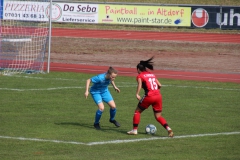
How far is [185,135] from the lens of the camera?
563 inches

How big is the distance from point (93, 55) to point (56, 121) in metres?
18.7

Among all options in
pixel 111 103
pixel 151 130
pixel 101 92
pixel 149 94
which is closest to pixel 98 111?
pixel 111 103

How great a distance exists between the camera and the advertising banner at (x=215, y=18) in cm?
4469

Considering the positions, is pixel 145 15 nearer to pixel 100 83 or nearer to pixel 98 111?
pixel 100 83

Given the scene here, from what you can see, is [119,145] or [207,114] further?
[207,114]

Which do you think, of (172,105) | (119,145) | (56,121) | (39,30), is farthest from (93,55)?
(119,145)

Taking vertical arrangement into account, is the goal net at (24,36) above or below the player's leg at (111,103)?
above

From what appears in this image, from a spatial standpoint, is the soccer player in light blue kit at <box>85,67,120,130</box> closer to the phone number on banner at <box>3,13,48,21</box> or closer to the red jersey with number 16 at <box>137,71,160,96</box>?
the red jersey with number 16 at <box>137,71,160,96</box>

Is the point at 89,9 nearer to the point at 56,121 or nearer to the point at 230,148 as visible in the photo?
the point at 56,121

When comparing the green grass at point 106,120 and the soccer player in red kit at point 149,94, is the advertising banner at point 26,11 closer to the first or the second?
the green grass at point 106,120

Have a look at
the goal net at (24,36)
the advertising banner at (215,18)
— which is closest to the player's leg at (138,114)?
the goal net at (24,36)

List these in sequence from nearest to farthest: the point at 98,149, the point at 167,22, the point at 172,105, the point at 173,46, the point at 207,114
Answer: the point at 98,149, the point at 207,114, the point at 172,105, the point at 173,46, the point at 167,22

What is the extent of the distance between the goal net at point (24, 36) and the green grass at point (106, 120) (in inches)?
113

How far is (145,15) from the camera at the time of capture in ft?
151
